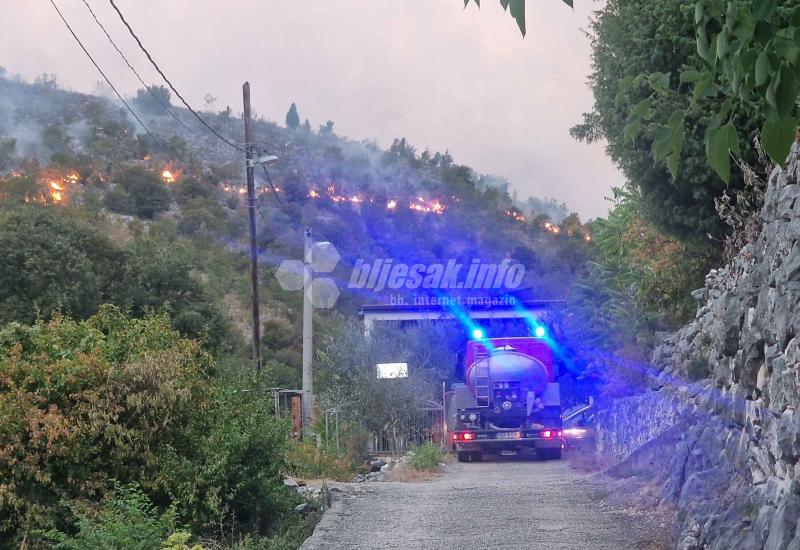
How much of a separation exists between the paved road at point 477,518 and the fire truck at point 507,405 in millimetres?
6805

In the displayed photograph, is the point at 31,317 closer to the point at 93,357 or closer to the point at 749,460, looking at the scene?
the point at 93,357

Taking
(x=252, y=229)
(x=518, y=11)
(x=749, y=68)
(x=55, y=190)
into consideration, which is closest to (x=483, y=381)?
(x=252, y=229)

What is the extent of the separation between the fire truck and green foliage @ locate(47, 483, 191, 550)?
15004mm

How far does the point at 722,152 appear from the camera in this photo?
331 cm

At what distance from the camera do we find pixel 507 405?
82.7 ft

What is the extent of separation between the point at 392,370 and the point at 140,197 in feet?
135

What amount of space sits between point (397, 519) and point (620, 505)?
300 centimetres

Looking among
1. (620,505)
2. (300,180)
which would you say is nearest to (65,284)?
(620,505)

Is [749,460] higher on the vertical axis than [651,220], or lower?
lower

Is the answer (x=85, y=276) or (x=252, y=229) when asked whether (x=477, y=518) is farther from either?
(x=85, y=276)

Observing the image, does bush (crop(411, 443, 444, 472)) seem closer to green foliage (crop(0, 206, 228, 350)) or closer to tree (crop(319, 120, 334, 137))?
green foliage (crop(0, 206, 228, 350))

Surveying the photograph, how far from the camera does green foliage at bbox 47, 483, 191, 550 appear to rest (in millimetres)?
9492

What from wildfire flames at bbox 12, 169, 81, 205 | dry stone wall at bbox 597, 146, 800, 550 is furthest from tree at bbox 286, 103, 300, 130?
dry stone wall at bbox 597, 146, 800, 550

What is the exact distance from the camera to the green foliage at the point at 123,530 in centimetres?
949
